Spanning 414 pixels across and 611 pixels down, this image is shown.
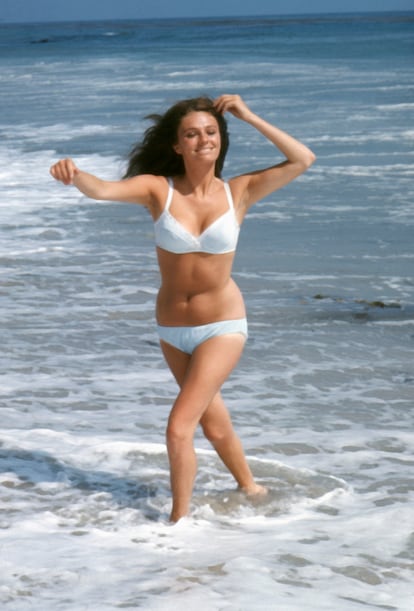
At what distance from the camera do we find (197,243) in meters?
4.56

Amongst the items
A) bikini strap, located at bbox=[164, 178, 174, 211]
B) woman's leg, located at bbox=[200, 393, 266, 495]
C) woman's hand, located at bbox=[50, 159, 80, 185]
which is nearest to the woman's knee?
woman's leg, located at bbox=[200, 393, 266, 495]

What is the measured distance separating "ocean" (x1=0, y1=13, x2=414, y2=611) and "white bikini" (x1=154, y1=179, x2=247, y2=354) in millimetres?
825

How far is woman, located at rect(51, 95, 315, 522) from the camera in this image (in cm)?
455

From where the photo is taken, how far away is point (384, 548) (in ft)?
15.3

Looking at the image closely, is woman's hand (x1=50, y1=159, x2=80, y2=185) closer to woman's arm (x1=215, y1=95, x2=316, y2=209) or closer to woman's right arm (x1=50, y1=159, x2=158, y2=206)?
woman's right arm (x1=50, y1=159, x2=158, y2=206)

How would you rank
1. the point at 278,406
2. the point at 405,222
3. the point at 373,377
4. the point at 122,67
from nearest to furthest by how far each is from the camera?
the point at 278,406
the point at 373,377
the point at 405,222
the point at 122,67

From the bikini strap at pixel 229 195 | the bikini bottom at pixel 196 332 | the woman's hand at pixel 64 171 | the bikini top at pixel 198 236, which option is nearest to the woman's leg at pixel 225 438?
the bikini bottom at pixel 196 332

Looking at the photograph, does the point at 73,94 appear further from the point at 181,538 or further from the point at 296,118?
the point at 181,538

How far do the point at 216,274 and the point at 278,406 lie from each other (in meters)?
2.17

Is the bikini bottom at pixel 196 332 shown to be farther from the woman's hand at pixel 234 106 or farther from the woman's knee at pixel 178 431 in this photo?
the woman's hand at pixel 234 106

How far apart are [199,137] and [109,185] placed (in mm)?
427

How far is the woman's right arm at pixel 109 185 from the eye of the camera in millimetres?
4234

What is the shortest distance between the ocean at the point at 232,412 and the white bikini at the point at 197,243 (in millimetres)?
825

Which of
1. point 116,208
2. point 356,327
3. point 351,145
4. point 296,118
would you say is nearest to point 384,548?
point 356,327
